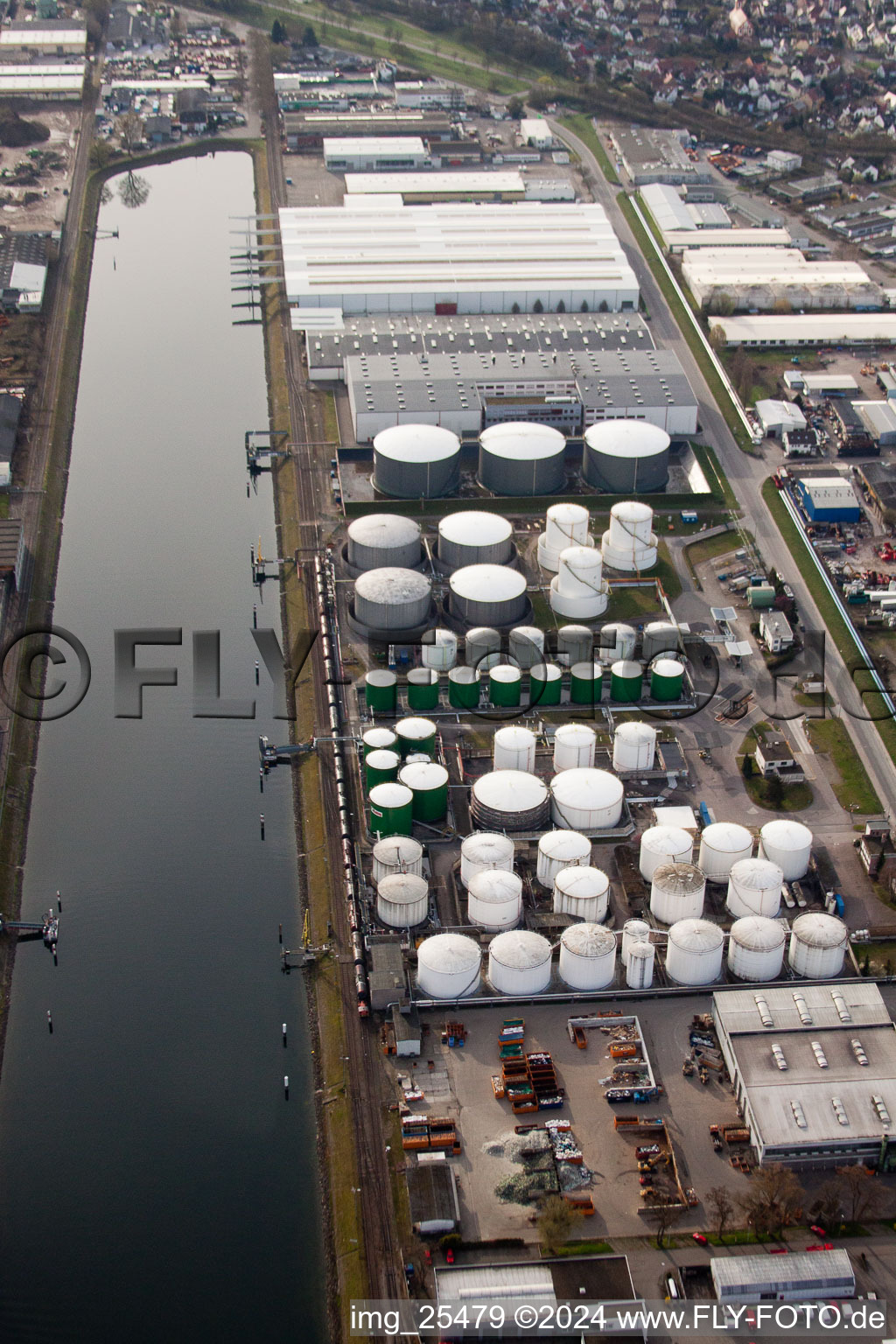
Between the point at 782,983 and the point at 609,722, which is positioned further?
the point at 609,722

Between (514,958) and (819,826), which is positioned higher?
(819,826)

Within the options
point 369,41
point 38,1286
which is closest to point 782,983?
point 38,1286

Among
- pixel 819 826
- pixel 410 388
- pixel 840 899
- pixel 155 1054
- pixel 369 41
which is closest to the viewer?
pixel 155 1054

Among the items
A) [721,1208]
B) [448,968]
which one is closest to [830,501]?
[448,968]

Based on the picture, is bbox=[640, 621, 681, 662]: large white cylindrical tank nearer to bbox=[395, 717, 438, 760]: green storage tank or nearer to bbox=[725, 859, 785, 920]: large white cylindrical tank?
bbox=[395, 717, 438, 760]: green storage tank

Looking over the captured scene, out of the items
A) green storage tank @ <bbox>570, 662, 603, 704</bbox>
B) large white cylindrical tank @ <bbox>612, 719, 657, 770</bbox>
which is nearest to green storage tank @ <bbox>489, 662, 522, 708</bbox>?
green storage tank @ <bbox>570, 662, 603, 704</bbox>

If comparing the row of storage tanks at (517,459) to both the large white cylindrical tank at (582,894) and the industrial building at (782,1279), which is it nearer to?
the large white cylindrical tank at (582,894)

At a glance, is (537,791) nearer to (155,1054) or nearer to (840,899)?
(840,899)
